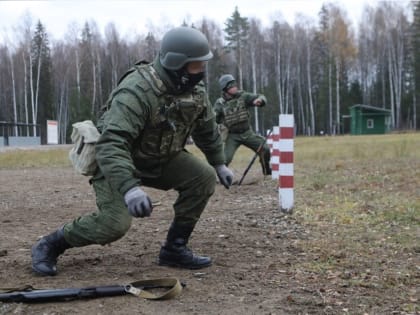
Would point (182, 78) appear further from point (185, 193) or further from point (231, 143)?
point (231, 143)

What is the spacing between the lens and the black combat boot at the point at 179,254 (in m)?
4.27

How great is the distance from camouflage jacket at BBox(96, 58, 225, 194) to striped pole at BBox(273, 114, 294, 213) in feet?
8.50

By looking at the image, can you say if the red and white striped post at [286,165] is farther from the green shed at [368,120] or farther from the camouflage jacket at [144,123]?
the green shed at [368,120]

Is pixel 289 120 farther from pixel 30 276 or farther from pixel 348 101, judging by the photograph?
pixel 348 101

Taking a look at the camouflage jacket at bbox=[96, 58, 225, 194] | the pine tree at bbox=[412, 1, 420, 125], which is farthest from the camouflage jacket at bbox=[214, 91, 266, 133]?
the pine tree at bbox=[412, 1, 420, 125]

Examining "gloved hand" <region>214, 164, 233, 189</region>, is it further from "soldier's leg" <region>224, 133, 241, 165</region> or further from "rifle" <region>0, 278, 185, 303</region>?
"soldier's leg" <region>224, 133, 241, 165</region>

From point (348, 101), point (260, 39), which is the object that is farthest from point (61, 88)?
point (348, 101)

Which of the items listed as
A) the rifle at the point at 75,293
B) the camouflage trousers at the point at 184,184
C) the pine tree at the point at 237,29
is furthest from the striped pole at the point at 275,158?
the pine tree at the point at 237,29

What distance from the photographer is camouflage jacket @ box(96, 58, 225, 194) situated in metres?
3.49

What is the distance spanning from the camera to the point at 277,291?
364cm

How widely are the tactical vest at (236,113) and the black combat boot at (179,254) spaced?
665cm

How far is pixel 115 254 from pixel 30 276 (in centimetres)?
→ 87

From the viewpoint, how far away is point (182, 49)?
3.87 m

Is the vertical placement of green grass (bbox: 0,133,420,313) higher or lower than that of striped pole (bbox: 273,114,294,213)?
lower
